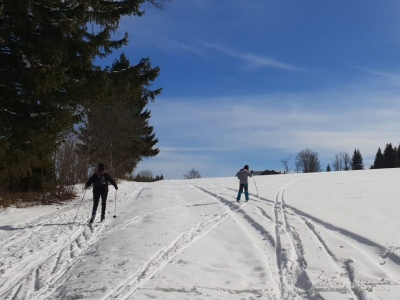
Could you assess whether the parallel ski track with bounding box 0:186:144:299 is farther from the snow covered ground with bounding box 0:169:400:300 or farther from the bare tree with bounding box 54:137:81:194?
the bare tree with bounding box 54:137:81:194

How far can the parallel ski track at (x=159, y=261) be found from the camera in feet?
18.9

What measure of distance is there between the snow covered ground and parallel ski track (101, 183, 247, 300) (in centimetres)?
2

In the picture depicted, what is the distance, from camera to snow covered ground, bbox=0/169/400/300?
590 centimetres

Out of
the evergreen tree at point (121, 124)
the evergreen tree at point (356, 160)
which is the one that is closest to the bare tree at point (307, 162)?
the evergreen tree at point (356, 160)

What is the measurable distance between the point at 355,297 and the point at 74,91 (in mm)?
9194

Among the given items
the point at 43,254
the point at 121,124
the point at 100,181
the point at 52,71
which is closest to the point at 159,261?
the point at 43,254

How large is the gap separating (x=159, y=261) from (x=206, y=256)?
101 cm

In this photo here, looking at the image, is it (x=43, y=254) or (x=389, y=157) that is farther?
(x=389, y=157)

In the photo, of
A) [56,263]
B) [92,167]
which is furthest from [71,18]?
[92,167]

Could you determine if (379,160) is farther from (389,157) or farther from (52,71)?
(52,71)

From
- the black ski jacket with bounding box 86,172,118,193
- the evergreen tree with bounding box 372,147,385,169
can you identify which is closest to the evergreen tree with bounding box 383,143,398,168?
the evergreen tree with bounding box 372,147,385,169

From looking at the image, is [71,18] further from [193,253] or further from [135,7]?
[193,253]

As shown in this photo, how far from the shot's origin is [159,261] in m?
7.40

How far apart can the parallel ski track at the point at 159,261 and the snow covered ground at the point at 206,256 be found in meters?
0.02
